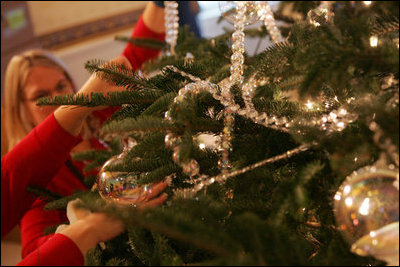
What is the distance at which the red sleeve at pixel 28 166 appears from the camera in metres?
0.85

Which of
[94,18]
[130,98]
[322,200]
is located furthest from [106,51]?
[322,200]

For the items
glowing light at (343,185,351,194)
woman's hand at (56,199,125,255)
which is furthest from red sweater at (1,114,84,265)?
glowing light at (343,185,351,194)

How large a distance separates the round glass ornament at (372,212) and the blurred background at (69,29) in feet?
7.38

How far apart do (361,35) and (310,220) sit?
0.65 feet

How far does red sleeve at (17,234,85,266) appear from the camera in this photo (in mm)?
485

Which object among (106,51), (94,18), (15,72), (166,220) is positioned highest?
(166,220)

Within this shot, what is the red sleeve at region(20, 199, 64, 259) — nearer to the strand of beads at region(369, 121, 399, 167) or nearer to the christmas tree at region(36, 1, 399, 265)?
the christmas tree at region(36, 1, 399, 265)

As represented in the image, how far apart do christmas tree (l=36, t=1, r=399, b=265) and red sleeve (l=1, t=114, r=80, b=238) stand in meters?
0.26

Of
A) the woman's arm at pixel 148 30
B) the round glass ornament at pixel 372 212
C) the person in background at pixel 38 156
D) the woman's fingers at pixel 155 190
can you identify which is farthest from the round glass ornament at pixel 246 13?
the woman's arm at pixel 148 30

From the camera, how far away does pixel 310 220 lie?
449 millimetres

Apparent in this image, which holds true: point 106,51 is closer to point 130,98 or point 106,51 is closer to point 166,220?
point 130,98

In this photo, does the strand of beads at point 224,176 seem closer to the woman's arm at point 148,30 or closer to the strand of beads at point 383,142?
the strand of beads at point 383,142

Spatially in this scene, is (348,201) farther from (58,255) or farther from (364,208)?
(58,255)

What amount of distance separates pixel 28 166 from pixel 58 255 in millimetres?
441
